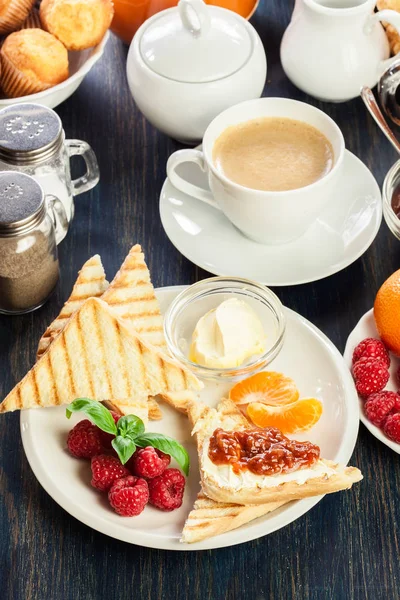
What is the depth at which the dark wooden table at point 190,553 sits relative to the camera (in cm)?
149

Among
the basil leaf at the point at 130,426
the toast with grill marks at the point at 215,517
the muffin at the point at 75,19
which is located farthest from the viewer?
the muffin at the point at 75,19

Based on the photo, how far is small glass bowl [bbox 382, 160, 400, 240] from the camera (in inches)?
75.0

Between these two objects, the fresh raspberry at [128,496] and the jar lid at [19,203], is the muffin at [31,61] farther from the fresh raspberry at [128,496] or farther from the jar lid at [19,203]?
the fresh raspberry at [128,496]

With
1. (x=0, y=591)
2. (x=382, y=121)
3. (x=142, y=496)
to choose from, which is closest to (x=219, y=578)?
(x=142, y=496)

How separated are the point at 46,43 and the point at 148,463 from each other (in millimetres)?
1179

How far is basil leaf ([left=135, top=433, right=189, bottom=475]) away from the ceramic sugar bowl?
904 millimetres

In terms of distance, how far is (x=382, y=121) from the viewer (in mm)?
2139

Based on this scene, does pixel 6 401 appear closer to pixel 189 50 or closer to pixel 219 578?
pixel 219 578

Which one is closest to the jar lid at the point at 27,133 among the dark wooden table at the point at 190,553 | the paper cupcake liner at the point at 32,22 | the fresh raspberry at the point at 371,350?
the dark wooden table at the point at 190,553

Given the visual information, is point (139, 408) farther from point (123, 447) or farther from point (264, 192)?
point (264, 192)

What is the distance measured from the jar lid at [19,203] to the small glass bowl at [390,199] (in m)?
Answer: 0.76

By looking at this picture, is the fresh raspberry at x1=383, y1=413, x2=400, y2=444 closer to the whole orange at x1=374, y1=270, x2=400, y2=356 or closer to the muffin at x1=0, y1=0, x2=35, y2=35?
the whole orange at x1=374, y1=270, x2=400, y2=356

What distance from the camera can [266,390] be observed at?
1693 millimetres

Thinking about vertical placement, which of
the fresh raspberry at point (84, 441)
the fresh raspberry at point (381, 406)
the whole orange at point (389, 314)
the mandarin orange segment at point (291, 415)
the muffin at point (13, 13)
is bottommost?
the fresh raspberry at point (84, 441)
